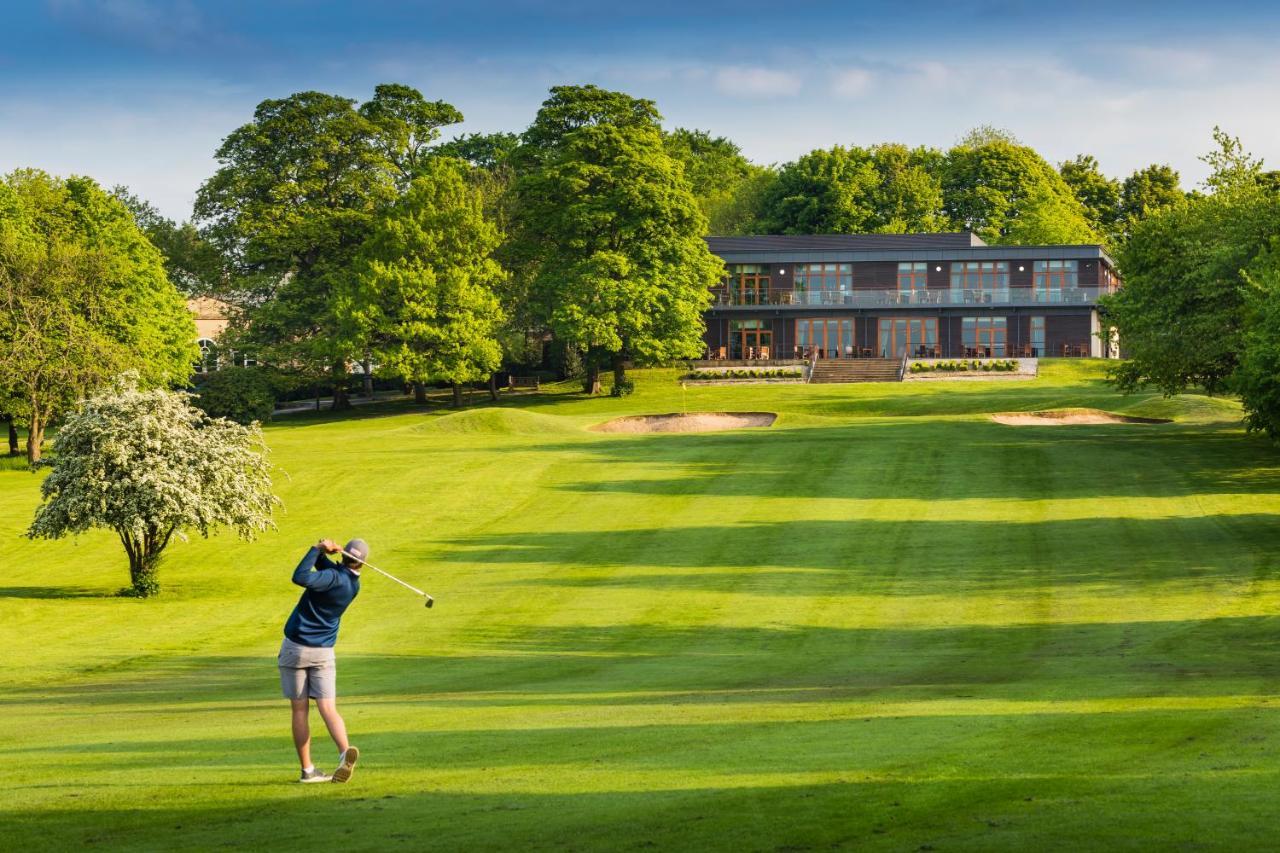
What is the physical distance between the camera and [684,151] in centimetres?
13912

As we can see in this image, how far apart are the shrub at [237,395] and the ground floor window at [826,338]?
136 feet

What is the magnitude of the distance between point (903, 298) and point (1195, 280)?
52.0m

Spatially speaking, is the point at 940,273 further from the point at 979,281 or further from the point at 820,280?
the point at 820,280

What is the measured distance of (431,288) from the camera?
297ft

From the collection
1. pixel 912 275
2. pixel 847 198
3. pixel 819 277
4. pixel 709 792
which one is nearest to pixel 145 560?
pixel 709 792

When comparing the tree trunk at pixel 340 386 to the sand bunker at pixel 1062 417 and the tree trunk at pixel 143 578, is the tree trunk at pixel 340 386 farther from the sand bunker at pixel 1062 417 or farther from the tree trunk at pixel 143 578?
the tree trunk at pixel 143 578

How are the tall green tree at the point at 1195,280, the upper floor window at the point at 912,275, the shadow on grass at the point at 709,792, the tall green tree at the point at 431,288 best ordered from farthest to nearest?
1. the upper floor window at the point at 912,275
2. the tall green tree at the point at 431,288
3. the tall green tree at the point at 1195,280
4. the shadow on grass at the point at 709,792

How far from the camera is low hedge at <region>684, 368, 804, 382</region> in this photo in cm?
9831

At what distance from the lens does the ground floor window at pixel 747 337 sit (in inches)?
4414

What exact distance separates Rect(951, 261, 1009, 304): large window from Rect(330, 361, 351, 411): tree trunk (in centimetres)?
4475

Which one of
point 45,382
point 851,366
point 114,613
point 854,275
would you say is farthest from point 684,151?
point 114,613

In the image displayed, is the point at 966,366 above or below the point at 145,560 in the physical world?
above

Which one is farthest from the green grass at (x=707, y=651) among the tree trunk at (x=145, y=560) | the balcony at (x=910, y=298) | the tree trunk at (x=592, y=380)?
the balcony at (x=910, y=298)

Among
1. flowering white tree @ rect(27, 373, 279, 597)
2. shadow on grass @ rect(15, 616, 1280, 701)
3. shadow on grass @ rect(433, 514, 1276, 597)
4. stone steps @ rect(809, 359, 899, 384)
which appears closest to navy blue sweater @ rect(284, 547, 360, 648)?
shadow on grass @ rect(15, 616, 1280, 701)
